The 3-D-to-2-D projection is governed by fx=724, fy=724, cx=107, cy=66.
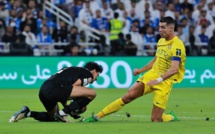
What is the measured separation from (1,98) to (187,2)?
13.3 meters

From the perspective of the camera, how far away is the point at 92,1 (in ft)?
99.9

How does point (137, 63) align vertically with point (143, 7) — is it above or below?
below

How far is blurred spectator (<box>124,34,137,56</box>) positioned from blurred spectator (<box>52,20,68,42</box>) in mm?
2418

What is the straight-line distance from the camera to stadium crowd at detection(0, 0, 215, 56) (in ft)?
91.6

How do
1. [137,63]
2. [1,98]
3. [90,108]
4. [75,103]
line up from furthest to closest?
[137,63], [1,98], [90,108], [75,103]

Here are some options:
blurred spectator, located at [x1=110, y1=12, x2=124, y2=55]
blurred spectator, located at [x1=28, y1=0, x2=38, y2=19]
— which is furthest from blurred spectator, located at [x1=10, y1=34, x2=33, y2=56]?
blurred spectator, located at [x1=110, y1=12, x2=124, y2=55]

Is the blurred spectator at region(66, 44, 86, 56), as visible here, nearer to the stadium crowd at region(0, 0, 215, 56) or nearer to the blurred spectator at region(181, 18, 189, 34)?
the stadium crowd at region(0, 0, 215, 56)

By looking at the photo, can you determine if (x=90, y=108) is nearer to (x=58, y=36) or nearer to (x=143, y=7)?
(x=58, y=36)

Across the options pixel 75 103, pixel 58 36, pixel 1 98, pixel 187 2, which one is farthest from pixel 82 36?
pixel 75 103

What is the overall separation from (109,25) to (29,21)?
3522 millimetres

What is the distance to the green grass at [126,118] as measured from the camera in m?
12.2

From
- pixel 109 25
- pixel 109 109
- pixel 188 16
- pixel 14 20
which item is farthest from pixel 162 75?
pixel 188 16

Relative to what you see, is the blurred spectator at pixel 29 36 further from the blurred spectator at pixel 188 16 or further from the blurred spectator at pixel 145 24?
the blurred spectator at pixel 188 16

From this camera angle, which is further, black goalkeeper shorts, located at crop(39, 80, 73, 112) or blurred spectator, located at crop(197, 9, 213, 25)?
blurred spectator, located at crop(197, 9, 213, 25)
